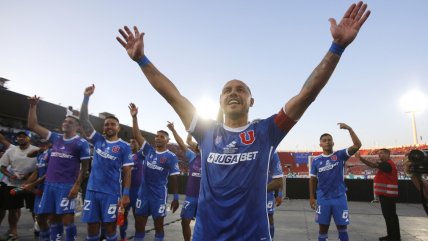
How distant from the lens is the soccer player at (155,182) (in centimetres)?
610

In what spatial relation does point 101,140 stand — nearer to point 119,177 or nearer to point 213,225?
point 119,177

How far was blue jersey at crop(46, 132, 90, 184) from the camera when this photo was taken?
580 centimetres

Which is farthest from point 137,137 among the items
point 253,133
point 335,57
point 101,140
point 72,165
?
point 335,57

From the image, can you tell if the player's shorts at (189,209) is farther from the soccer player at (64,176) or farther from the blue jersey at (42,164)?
the blue jersey at (42,164)

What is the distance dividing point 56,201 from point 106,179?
1.04 m

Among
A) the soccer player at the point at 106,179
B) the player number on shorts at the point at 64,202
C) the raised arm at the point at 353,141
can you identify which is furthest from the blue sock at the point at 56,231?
the raised arm at the point at 353,141

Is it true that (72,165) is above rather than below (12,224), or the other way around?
above

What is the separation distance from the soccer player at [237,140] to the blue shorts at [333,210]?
4.49m

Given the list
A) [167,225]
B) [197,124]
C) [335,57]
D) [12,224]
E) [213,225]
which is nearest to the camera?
[335,57]

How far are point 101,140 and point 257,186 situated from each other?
14.2ft

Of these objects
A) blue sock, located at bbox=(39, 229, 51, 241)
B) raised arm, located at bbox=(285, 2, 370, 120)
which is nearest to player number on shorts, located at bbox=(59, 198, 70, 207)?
blue sock, located at bbox=(39, 229, 51, 241)

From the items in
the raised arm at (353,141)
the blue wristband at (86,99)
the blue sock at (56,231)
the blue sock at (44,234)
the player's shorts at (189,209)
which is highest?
the blue wristband at (86,99)

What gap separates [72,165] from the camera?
5930 millimetres

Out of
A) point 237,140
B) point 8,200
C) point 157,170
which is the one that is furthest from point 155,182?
point 237,140
